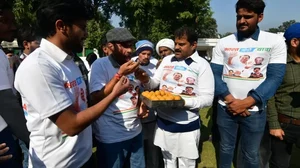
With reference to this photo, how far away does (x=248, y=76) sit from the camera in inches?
104

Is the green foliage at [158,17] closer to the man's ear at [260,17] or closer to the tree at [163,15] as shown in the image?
the tree at [163,15]

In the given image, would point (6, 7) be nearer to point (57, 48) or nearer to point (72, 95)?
point (57, 48)

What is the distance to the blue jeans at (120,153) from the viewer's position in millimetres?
2379

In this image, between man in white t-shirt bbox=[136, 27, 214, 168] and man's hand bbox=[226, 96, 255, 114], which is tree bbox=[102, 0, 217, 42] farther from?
man's hand bbox=[226, 96, 255, 114]

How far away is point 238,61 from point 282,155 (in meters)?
1.13

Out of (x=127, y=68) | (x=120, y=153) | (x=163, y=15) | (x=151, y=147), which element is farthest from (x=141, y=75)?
(x=163, y=15)

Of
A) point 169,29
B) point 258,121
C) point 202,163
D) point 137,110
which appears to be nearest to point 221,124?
point 258,121

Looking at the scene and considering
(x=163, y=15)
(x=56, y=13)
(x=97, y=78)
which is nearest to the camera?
(x=56, y=13)

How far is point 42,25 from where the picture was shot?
1491 millimetres

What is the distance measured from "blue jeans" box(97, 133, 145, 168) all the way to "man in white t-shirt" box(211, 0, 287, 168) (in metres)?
1.04

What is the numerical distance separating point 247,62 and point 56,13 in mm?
1971

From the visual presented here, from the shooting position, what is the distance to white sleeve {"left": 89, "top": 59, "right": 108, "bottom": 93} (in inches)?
89.2

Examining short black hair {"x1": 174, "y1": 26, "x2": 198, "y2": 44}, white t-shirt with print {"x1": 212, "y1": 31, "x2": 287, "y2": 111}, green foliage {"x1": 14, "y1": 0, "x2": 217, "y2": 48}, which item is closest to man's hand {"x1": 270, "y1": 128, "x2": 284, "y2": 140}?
white t-shirt with print {"x1": 212, "y1": 31, "x2": 287, "y2": 111}

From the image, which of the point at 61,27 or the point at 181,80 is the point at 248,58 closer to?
the point at 181,80
